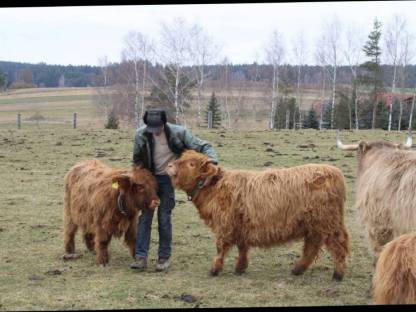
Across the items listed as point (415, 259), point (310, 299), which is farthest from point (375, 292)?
point (310, 299)

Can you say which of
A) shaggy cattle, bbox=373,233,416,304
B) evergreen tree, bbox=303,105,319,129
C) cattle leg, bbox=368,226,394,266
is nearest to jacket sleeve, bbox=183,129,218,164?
cattle leg, bbox=368,226,394,266

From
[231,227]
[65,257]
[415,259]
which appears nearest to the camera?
[415,259]

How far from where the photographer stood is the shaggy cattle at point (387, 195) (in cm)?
583

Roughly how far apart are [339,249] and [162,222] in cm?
219

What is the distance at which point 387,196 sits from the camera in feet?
19.9

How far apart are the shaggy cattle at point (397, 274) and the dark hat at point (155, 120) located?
3.87 metres

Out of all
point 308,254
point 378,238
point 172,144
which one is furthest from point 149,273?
point 378,238

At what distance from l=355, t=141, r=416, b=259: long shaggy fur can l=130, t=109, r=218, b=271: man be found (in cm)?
182

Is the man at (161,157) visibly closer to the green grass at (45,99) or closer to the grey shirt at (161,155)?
the grey shirt at (161,155)

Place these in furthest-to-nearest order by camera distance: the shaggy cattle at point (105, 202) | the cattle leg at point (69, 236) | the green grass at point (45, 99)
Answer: the green grass at point (45, 99)
the cattle leg at point (69, 236)
the shaggy cattle at point (105, 202)

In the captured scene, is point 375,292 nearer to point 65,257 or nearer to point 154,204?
point 154,204

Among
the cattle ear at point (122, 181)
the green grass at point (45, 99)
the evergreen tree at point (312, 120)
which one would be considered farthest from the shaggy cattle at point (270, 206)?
the green grass at point (45, 99)

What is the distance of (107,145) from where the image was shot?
68.1 feet

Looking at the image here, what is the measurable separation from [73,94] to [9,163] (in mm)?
63862
